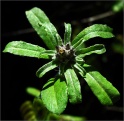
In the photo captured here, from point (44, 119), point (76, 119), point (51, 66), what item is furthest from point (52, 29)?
point (76, 119)

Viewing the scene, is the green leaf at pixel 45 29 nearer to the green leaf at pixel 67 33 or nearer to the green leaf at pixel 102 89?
the green leaf at pixel 67 33

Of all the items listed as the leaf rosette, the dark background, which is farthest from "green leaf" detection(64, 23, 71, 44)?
the dark background

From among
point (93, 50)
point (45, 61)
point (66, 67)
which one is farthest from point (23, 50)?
point (45, 61)

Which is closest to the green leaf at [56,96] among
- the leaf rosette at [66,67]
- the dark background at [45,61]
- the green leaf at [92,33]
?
the leaf rosette at [66,67]

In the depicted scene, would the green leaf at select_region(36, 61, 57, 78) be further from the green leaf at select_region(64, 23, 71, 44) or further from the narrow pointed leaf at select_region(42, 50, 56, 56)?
the green leaf at select_region(64, 23, 71, 44)

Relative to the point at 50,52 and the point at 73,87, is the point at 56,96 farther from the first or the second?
the point at 50,52

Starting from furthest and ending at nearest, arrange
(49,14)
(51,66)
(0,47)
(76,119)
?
(49,14) → (0,47) → (76,119) → (51,66)

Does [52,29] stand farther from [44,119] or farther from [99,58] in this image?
[99,58]
